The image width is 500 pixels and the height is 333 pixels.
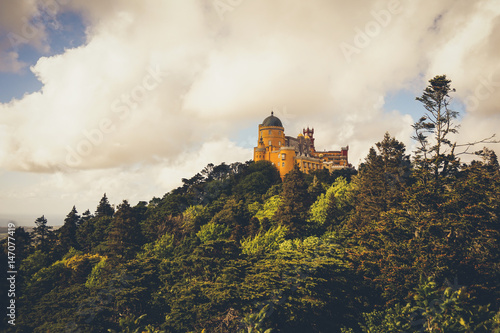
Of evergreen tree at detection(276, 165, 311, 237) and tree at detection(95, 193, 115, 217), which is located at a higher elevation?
tree at detection(95, 193, 115, 217)

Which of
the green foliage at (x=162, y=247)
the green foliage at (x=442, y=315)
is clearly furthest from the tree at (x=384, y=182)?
the green foliage at (x=162, y=247)

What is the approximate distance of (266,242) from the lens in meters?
36.7

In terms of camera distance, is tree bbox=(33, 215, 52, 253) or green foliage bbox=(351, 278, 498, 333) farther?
tree bbox=(33, 215, 52, 253)

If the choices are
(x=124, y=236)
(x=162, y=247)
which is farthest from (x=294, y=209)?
(x=124, y=236)

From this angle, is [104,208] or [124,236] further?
[104,208]

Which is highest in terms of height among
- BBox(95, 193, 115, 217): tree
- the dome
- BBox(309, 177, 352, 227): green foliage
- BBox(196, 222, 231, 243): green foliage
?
the dome

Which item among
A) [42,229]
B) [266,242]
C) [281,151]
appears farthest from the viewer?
[281,151]

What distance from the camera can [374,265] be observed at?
80.4 feet

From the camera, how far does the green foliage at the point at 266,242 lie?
35.7 metres

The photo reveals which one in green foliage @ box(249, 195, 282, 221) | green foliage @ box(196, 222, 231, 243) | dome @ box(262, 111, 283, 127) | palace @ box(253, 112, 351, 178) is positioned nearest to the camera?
green foliage @ box(196, 222, 231, 243)

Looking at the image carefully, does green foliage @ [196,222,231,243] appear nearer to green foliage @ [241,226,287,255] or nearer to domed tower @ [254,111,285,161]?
green foliage @ [241,226,287,255]

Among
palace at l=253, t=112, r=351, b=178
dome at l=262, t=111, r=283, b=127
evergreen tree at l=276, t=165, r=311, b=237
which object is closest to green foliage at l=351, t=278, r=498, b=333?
evergreen tree at l=276, t=165, r=311, b=237

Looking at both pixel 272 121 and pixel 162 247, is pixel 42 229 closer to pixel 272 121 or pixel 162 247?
pixel 162 247

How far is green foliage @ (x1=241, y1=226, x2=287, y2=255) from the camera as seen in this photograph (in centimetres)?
3566
